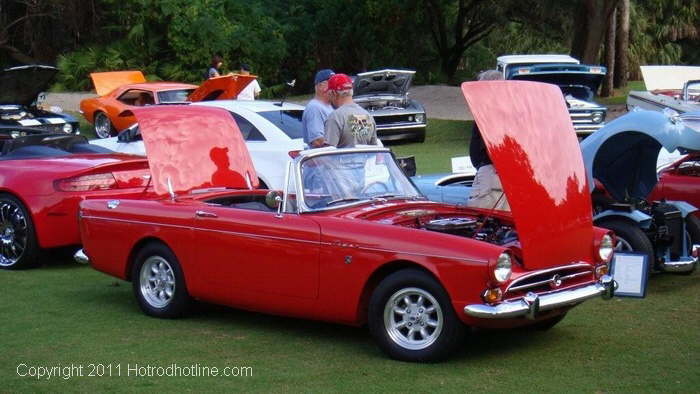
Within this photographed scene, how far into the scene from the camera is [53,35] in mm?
40219

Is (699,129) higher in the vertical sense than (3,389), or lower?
higher

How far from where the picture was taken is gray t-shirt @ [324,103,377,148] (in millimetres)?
9008

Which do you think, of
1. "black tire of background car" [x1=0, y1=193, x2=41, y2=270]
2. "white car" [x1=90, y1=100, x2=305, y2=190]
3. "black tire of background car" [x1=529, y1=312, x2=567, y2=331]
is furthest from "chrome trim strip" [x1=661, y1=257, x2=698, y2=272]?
"black tire of background car" [x1=0, y1=193, x2=41, y2=270]

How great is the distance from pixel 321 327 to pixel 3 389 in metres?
2.47

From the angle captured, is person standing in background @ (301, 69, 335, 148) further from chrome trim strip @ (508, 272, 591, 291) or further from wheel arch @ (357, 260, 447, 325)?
chrome trim strip @ (508, 272, 591, 291)

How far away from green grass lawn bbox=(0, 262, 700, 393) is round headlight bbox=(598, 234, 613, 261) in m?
0.61

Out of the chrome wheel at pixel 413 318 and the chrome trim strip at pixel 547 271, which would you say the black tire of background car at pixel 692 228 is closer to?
the chrome trim strip at pixel 547 271

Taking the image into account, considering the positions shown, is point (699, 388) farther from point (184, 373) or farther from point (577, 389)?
point (184, 373)

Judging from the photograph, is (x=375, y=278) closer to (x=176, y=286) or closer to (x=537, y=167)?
(x=537, y=167)

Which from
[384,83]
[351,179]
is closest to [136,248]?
[351,179]

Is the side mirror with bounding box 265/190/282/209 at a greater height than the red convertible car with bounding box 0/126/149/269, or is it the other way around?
the side mirror with bounding box 265/190/282/209

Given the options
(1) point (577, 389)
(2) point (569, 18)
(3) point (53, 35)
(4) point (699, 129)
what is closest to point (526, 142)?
(1) point (577, 389)

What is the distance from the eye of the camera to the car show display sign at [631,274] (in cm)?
787

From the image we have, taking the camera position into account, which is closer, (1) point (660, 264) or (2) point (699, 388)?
(2) point (699, 388)
